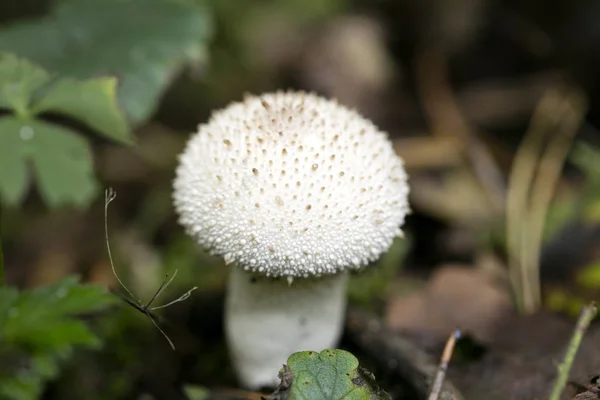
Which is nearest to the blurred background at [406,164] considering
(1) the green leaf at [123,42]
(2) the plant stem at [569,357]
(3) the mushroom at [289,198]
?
(1) the green leaf at [123,42]

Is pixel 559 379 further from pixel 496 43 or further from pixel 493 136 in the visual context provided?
pixel 496 43

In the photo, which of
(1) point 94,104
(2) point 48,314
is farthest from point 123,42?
(2) point 48,314

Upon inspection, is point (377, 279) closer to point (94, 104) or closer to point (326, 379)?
point (326, 379)

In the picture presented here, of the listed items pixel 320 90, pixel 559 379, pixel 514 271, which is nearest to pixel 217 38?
pixel 320 90

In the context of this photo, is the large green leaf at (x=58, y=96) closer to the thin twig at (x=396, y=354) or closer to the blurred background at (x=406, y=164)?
the blurred background at (x=406, y=164)

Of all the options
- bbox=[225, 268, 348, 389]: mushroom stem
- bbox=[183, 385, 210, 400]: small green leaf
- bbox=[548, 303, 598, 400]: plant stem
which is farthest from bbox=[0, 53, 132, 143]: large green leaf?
bbox=[548, 303, 598, 400]: plant stem

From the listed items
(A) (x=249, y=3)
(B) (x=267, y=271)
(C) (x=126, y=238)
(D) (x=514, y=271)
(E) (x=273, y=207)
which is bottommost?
(C) (x=126, y=238)

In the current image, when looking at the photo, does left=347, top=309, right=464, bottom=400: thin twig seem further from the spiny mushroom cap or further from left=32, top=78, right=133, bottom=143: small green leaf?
left=32, top=78, right=133, bottom=143: small green leaf
